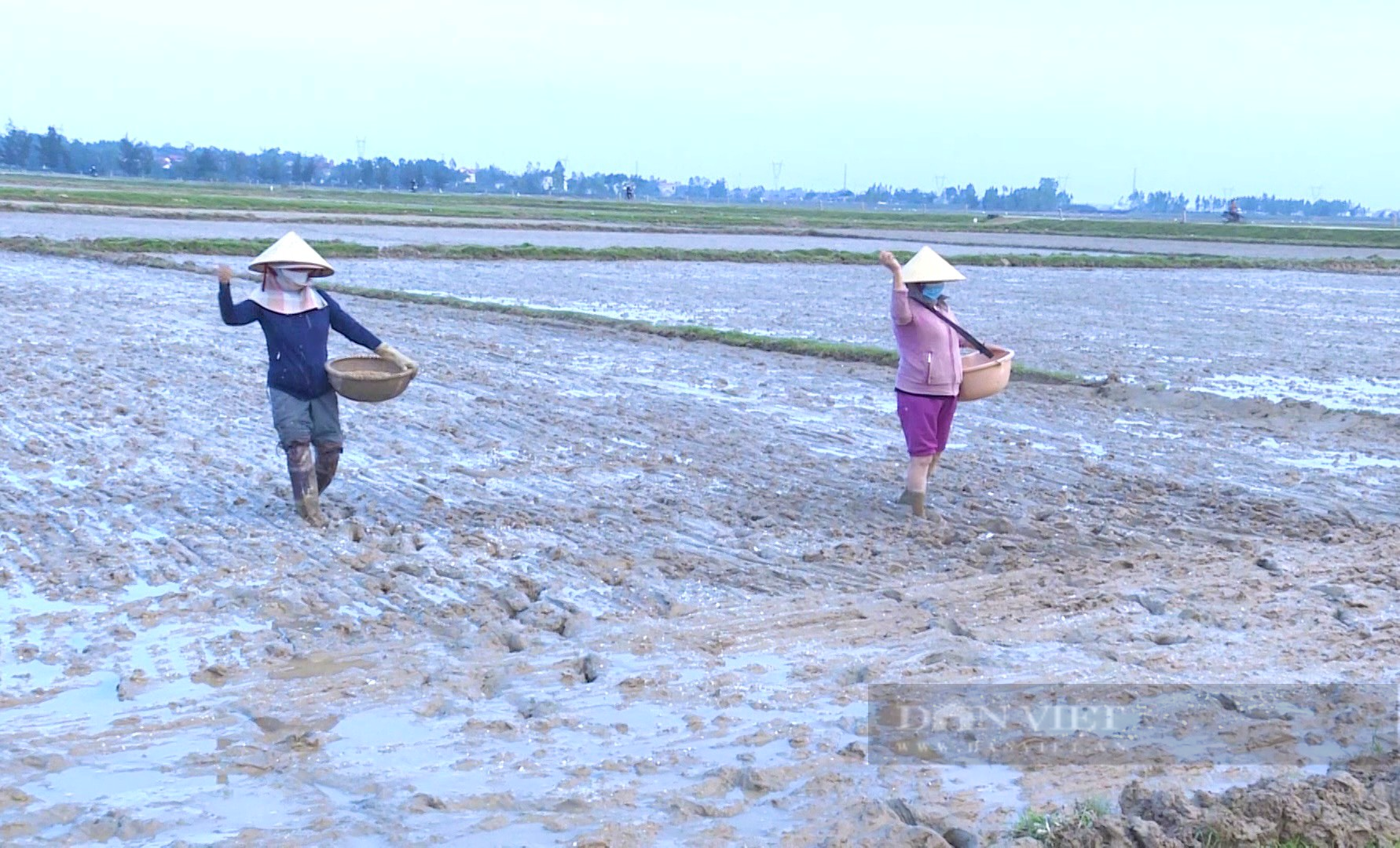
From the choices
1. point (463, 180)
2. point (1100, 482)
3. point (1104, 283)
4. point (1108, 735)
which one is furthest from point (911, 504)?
point (463, 180)

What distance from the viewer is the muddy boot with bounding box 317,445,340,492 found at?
8320mm

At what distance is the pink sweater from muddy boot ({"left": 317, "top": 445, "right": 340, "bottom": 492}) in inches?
125

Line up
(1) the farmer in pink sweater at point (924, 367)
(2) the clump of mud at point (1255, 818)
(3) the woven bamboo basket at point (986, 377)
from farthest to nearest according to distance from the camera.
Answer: (3) the woven bamboo basket at point (986, 377) → (1) the farmer in pink sweater at point (924, 367) → (2) the clump of mud at point (1255, 818)

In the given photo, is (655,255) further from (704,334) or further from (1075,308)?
(704,334)

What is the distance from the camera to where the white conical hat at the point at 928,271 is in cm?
827

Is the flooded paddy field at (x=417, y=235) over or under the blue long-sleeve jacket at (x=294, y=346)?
under

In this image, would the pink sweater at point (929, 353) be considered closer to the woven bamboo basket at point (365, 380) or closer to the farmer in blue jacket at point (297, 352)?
the woven bamboo basket at point (365, 380)

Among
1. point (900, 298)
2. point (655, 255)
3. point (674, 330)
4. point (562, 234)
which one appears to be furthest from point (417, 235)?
point (900, 298)

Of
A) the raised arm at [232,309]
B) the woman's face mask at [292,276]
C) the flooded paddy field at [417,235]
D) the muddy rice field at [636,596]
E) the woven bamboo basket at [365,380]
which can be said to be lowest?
the muddy rice field at [636,596]

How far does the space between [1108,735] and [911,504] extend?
11.4ft

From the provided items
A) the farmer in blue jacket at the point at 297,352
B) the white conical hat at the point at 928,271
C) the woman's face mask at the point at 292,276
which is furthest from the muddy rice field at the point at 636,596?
the white conical hat at the point at 928,271

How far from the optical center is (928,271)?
8.36 meters

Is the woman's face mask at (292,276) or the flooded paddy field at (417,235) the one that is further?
the flooded paddy field at (417,235)

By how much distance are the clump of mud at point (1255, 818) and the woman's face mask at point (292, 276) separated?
5452 millimetres
